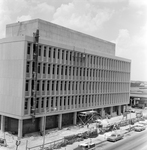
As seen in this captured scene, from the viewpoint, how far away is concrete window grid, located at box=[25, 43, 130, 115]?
49.1 meters

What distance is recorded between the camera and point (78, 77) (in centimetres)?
5878

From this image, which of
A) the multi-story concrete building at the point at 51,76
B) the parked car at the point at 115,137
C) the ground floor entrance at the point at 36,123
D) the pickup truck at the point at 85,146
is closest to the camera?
the pickup truck at the point at 85,146

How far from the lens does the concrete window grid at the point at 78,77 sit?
4906 centimetres

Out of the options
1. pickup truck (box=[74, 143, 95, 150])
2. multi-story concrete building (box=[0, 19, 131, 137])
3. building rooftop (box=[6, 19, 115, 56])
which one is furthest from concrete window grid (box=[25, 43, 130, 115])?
pickup truck (box=[74, 143, 95, 150])

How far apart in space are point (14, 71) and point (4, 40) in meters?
7.82

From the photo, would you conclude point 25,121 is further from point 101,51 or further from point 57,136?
point 101,51

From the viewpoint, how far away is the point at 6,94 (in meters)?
47.6

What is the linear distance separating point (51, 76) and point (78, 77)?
10.6m

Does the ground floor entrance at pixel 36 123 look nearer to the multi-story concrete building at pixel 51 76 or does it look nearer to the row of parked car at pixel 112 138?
the multi-story concrete building at pixel 51 76

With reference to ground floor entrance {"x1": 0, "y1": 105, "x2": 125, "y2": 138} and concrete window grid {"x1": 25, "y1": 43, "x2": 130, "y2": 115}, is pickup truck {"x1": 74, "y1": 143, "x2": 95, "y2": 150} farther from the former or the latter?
concrete window grid {"x1": 25, "y1": 43, "x2": 130, "y2": 115}

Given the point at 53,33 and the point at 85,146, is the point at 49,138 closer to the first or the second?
the point at 85,146

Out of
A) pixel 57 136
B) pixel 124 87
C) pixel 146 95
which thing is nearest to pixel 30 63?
pixel 57 136

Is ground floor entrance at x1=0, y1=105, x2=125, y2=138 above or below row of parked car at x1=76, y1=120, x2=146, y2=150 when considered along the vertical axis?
above

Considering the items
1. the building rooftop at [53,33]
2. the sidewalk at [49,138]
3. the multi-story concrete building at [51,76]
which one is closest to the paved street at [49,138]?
the sidewalk at [49,138]
